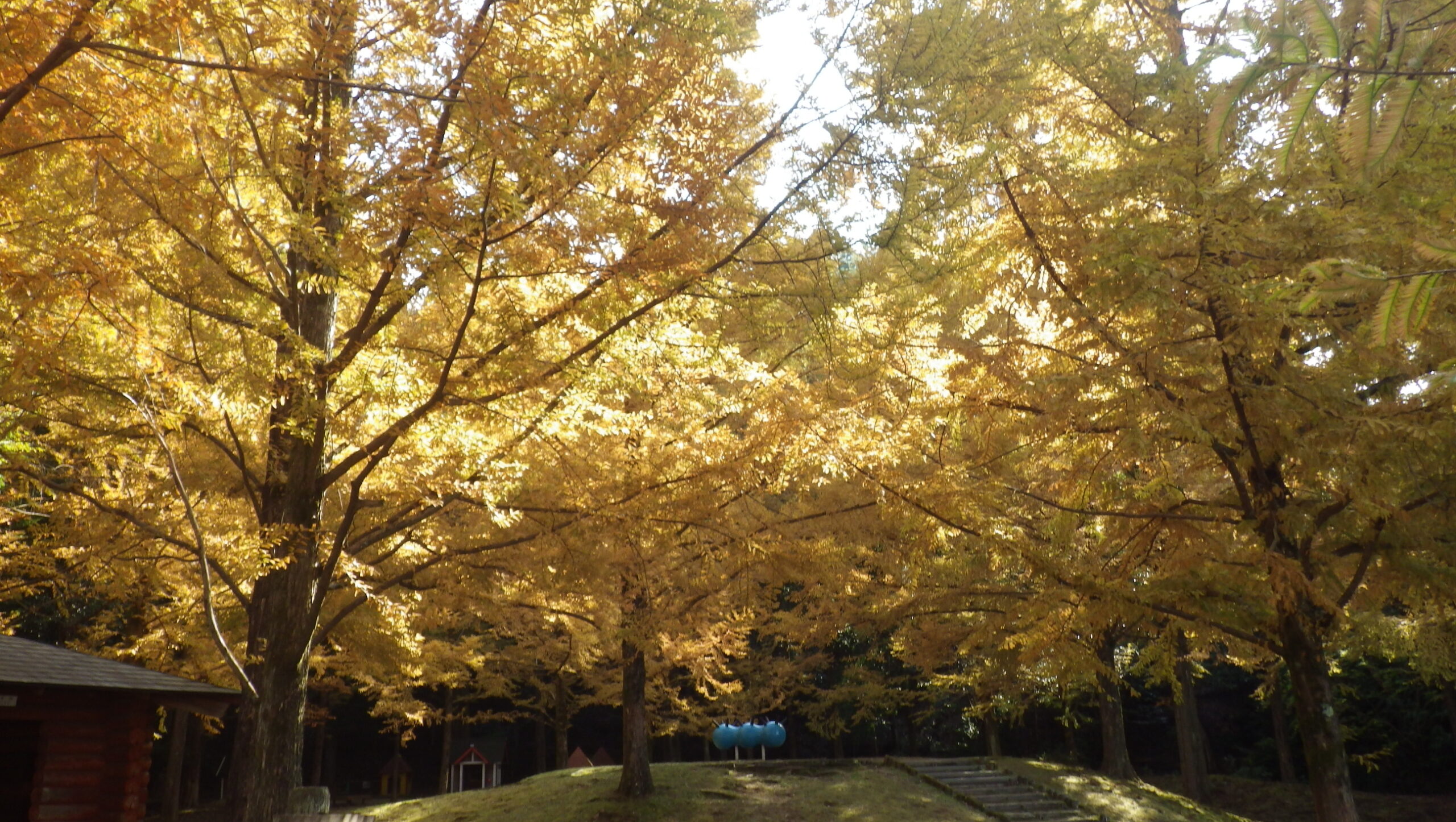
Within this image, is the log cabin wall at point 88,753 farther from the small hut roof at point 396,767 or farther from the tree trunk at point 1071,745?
the tree trunk at point 1071,745

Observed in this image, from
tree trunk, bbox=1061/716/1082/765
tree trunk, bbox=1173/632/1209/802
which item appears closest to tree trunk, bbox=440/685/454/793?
tree trunk, bbox=1061/716/1082/765

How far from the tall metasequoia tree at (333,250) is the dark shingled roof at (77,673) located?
3.22 ft

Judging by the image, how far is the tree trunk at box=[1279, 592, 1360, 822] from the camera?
639cm

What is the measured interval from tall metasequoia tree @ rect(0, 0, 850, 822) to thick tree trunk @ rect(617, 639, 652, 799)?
6.38 meters

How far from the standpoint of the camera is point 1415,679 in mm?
19094

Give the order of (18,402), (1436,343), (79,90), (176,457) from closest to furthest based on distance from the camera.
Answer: (79,90) < (1436,343) < (18,402) < (176,457)

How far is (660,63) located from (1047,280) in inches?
140

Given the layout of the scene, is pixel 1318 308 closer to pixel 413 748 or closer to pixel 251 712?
pixel 251 712

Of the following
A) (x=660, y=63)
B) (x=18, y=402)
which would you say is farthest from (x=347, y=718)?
(x=660, y=63)

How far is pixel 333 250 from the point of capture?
19.7 ft

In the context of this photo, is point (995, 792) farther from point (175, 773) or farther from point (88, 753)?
point (175, 773)

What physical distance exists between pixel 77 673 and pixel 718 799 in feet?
29.8

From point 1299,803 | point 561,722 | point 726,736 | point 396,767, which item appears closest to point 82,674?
point 726,736

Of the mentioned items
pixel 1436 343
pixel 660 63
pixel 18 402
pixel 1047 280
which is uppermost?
pixel 660 63
